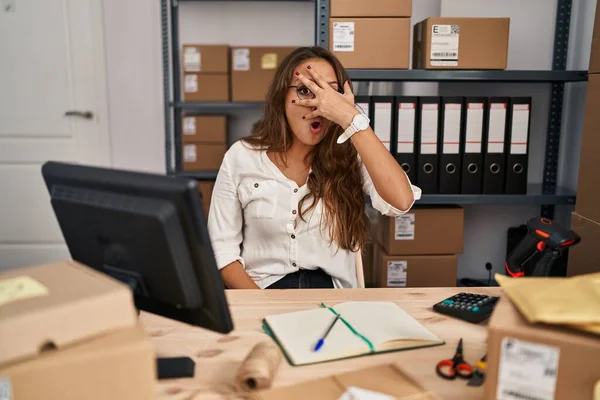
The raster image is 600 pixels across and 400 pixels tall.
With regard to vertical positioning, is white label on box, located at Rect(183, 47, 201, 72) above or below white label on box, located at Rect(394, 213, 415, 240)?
above

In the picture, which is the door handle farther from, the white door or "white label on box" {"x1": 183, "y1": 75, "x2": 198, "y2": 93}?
"white label on box" {"x1": 183, "y1": 75, "x2": 198, "y2": 93}

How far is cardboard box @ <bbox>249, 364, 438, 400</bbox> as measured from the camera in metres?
0.75

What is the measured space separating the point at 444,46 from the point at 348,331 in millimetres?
1425

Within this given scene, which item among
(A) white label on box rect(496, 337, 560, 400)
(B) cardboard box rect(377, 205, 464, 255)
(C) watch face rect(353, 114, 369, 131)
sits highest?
(C) watch face rect(353, 114, 369, 131)

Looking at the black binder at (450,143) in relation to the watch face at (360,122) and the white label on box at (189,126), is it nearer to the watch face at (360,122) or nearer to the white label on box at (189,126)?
the watch face at (360,122)

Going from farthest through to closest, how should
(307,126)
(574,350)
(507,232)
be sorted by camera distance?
(507,232) → (307,126) → (574,350)

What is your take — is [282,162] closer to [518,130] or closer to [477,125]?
[477,125]

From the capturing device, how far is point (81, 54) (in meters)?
3.17

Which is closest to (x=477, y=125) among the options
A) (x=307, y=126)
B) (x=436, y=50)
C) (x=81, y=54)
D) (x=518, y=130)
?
(x=518, y=130)

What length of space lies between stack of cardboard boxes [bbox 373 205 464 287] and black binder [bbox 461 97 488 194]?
12 centimetres

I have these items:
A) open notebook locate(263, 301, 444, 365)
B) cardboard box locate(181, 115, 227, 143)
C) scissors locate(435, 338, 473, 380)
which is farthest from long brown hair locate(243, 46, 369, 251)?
cardboard box locate(181, 115, 227, 143)

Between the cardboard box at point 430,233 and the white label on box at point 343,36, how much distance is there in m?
0.69

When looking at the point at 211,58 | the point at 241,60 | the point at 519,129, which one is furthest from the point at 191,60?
the point at 519,129

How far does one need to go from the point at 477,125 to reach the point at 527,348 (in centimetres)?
155
